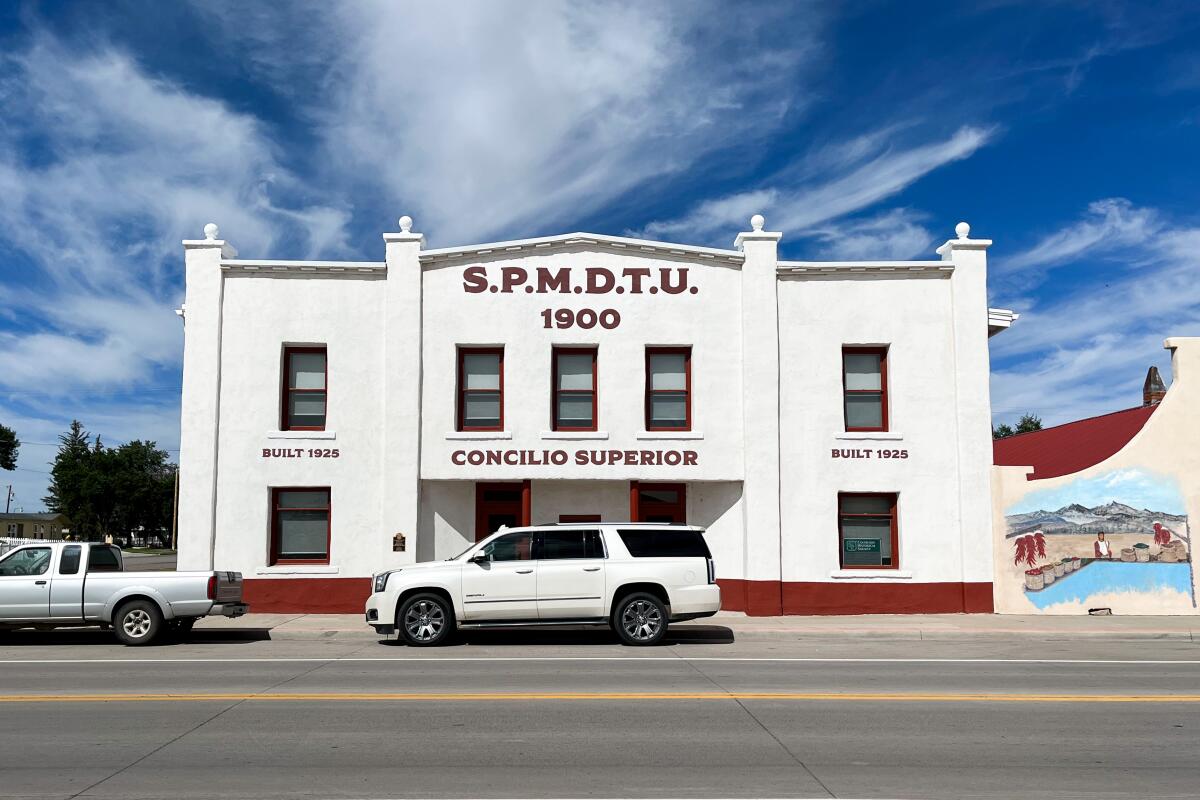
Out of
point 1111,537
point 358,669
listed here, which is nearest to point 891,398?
point 1111,537

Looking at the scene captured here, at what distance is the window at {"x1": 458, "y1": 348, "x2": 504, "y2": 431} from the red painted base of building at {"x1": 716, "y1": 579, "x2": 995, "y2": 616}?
594 cm

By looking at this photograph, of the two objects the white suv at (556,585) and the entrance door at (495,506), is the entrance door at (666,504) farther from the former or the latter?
the white suv at (556,585)

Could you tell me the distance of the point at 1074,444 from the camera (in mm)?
25156

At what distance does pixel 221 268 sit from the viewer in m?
20.4

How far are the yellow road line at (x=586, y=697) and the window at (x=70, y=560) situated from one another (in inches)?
214

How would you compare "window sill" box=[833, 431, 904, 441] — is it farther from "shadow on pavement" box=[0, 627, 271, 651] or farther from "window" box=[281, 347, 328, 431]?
"shadow on pavement" box=[0, 627, 271, 651]

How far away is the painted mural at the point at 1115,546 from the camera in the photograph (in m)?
19.4

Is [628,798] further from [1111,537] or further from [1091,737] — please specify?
[1111,537]

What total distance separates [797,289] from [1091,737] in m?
12.9

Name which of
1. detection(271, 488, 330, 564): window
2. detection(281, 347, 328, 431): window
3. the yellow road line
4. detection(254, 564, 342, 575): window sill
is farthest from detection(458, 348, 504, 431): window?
the yellow road line

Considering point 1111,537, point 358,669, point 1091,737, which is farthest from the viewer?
point 1111,537

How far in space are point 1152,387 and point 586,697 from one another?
2814 cm

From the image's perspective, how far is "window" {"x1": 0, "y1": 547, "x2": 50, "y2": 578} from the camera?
613 inches

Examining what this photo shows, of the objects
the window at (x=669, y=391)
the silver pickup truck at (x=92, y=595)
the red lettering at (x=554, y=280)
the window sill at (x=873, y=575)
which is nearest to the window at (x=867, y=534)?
the window sill at (x=873, y=575)
